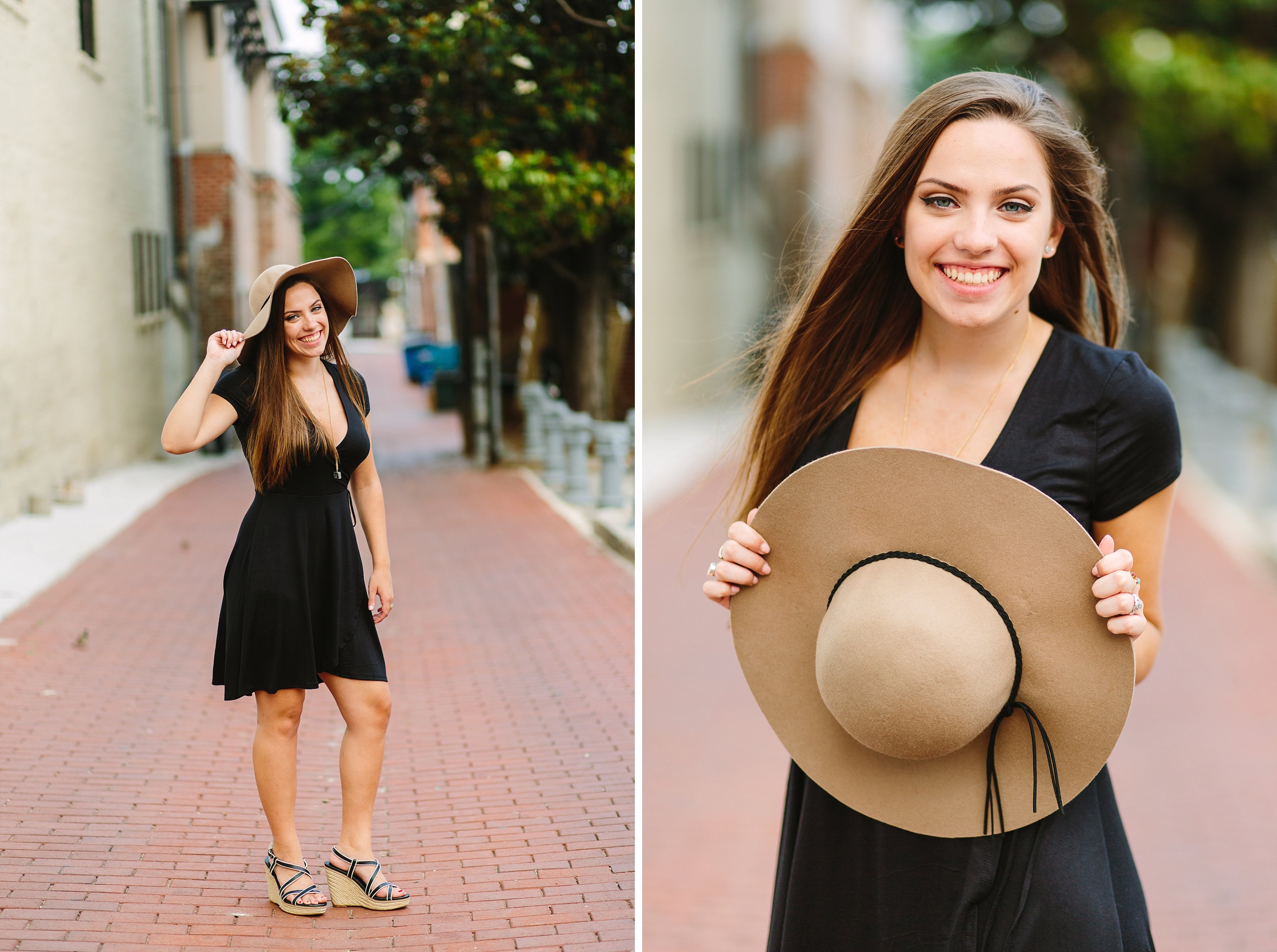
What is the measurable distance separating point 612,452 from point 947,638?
22.0 feet

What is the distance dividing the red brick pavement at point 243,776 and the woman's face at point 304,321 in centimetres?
17

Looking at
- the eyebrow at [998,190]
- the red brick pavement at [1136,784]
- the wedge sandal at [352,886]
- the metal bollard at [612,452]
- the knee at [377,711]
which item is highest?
the eyebrow at [998,190]

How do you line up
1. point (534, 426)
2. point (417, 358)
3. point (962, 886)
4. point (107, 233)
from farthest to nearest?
point (534, 426) < point (417, 358) < point (107, 233) < point (962, 886)

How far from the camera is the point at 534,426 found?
261 inches

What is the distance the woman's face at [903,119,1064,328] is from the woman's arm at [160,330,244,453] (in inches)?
49.6

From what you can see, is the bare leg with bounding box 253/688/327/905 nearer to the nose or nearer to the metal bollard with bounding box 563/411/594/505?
the nose

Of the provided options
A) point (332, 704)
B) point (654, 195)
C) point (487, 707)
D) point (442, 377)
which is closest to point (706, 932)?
point (487, 707)

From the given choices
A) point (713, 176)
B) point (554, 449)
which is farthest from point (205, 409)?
point (713, 176)

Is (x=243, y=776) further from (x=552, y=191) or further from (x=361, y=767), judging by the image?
(x=552, y=191)

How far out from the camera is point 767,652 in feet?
7.78

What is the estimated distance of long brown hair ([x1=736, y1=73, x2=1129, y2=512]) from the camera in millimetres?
2182

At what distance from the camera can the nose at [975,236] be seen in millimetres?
2094

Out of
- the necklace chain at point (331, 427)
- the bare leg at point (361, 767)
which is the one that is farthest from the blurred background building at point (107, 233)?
the bare leg at point (361, 767)

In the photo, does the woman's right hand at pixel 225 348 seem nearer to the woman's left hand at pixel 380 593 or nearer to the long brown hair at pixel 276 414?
the long brown hair at pixel 276 414
